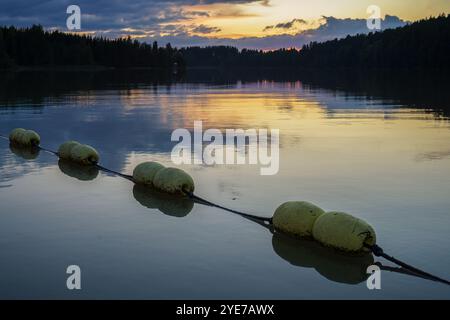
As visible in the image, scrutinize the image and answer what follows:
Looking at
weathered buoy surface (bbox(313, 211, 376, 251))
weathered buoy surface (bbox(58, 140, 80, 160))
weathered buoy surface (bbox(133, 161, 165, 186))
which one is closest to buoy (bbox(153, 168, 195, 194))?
weathered buoy surface (bbox(133, 161, 165, 186))

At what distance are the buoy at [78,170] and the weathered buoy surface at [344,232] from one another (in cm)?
982

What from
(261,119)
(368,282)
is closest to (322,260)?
(368,282)

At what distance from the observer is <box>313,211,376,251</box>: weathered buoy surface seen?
11945 mm

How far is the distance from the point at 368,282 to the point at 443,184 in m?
8.61

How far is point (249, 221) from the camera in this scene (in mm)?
14664

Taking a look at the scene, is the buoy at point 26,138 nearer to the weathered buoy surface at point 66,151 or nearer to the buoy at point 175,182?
the weathered buoy surface at point 66,151

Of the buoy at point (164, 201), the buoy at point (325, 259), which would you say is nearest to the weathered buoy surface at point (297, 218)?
the buoy at point (325, 259)

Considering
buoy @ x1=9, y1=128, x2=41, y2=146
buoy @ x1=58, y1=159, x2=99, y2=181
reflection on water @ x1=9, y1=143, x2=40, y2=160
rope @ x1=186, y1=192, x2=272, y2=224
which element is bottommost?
rope @ x1=186, y1=192, x2=272, y2=224

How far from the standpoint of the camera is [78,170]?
69.8 feet

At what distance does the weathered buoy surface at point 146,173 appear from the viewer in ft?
59.7

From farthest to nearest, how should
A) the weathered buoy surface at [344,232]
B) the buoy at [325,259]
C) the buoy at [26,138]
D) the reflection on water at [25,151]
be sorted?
the buoy at [26,138] < the reflection on water at [25,151] < the weathered buoy surface at [344,232] < the buoy at [325,259]

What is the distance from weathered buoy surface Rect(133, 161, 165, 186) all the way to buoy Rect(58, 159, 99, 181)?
6.78ft

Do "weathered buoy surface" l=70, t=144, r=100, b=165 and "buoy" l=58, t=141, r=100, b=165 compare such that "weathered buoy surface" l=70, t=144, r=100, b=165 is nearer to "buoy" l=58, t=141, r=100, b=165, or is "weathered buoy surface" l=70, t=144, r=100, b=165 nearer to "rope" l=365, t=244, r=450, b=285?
"buoy" l=58, t=141, r=100, b=165

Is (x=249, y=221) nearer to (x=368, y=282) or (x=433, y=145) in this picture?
(x=368, y=282)
